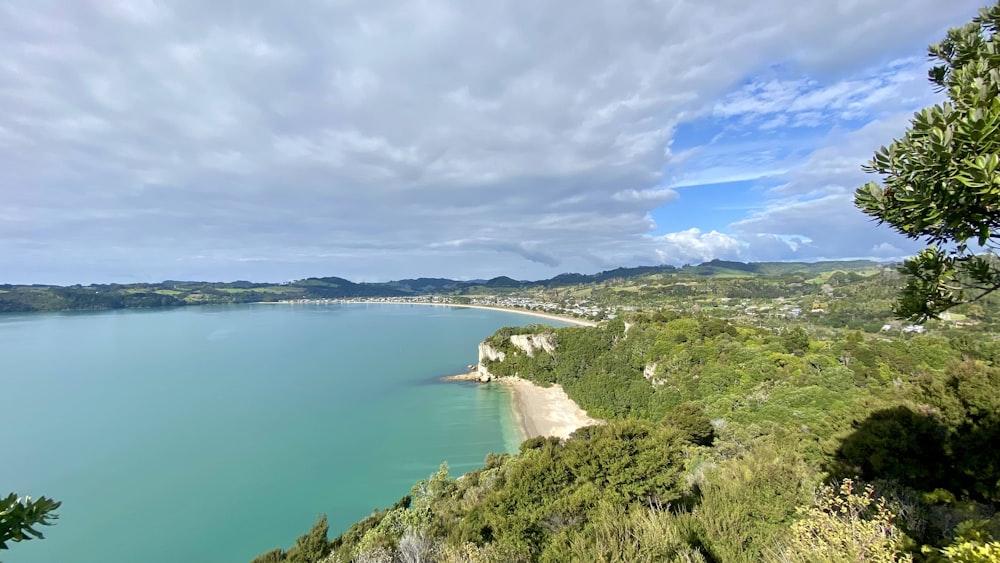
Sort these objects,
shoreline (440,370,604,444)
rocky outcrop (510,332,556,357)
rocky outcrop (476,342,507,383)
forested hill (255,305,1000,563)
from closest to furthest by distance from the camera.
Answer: forested hill (255,305,1000,563)
shoreline (440,370,604,444)
rocky outcrop (510,332,556,357)
rocky outcrop (476,342,507,383)

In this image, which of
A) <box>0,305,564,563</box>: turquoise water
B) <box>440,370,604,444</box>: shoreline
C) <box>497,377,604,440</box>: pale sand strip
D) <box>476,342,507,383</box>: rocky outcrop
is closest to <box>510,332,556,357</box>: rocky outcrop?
<box>476,342,507,383</box>: rocky outcrop

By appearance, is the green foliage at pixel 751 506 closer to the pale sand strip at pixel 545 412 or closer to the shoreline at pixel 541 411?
the shoreline at pixel 541 411

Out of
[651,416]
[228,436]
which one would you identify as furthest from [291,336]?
[651,416]

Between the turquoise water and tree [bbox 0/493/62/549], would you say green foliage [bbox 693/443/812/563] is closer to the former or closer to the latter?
tree [bbox 0/493/62/549]

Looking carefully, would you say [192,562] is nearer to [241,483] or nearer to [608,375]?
[241,483]

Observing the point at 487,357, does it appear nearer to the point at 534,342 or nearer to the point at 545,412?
the point at 534,342

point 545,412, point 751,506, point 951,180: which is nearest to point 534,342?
point 545,412

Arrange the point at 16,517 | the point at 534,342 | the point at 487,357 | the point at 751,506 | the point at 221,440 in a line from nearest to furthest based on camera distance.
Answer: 1. the point at 16,517
2. the point at 751,506
3. the point at 221,440
4. the point at 534,342
5. the point at 487,357
